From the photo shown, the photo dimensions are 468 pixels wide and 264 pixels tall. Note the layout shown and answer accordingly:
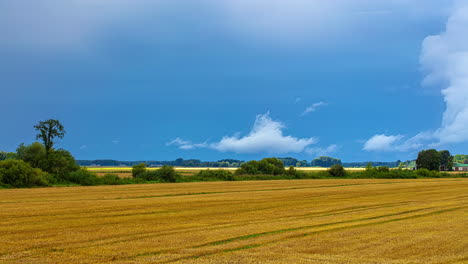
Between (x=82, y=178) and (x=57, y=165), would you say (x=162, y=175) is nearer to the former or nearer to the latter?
(x=82, y=178)

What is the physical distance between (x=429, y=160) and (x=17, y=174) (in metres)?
135

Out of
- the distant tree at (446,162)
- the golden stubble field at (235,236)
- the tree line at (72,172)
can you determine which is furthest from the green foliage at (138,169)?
the distant tree at (446,162)

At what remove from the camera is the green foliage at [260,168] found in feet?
289

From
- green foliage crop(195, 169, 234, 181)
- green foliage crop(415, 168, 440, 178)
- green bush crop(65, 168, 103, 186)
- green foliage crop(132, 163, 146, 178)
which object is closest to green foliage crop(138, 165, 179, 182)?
A: green foliage crop(132, 163, 146, 178)

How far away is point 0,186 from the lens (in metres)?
48.0

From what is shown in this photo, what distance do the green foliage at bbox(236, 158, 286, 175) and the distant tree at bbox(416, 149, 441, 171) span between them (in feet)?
259

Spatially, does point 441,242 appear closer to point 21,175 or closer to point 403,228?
point 403,228

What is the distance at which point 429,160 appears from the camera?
150 metres

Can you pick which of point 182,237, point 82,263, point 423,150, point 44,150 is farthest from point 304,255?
point 423,150

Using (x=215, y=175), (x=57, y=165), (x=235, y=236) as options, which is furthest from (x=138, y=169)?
(x=235, y=236)

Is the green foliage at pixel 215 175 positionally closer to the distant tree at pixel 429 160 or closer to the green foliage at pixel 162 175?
the green foliage at pixel 162 175

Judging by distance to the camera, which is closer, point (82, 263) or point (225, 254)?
point (82, 263)

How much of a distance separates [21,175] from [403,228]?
45017 mm

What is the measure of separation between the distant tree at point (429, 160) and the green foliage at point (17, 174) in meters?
132
